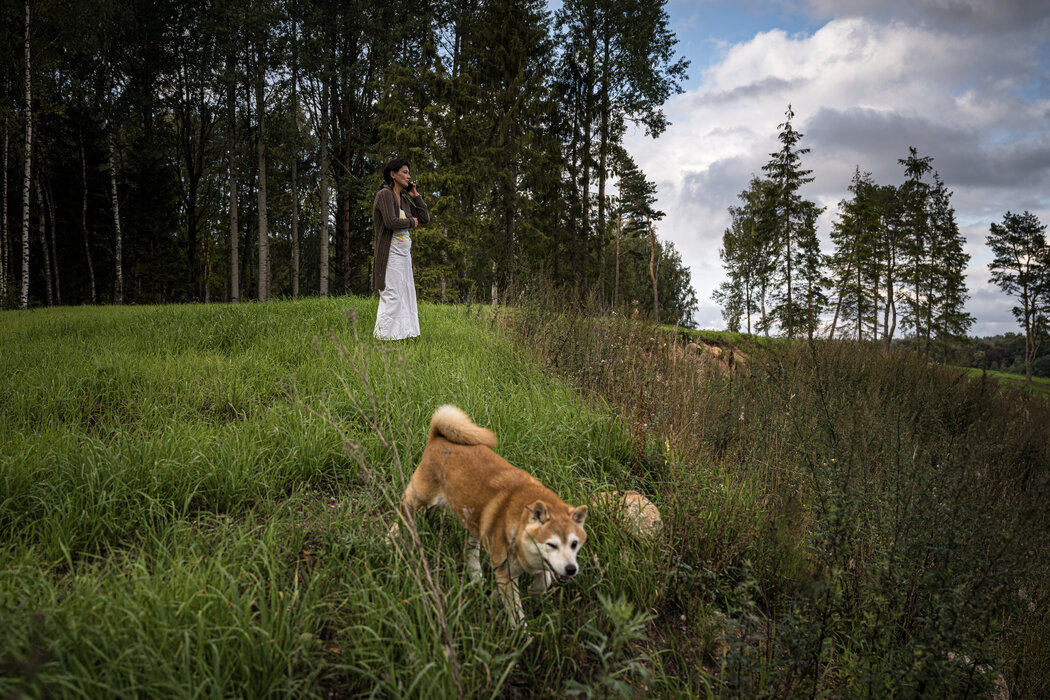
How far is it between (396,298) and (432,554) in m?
4.76

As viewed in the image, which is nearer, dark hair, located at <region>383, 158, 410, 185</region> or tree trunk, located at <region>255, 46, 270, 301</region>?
dark hair, located at <region>383, 158, 410, 185</region>

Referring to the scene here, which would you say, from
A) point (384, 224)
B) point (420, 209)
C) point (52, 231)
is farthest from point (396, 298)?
point (52, 231)

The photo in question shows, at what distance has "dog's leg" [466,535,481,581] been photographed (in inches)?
87.4

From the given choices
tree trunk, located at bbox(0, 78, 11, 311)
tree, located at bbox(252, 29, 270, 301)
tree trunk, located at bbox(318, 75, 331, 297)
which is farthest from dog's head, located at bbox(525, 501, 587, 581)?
tree trunk, located at bbox(0, 78, 11, 311)

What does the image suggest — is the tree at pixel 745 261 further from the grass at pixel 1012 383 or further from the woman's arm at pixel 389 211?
the woman's arm at pixel 389 211

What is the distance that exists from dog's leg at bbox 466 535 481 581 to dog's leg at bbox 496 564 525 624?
12 centimetres

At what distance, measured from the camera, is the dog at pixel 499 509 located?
200cm

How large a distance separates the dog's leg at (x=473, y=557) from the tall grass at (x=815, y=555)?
99 centimetres

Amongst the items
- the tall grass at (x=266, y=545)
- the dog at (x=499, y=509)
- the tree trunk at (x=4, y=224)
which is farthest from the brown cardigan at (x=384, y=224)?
the tree trunk at (x=4, y=224)

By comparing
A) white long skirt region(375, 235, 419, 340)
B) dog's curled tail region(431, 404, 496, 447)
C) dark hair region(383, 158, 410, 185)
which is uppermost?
dark hair region(383, 158, 410, 185)

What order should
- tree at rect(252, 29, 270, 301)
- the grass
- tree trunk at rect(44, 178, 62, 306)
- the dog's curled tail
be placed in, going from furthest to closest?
tree trunk at rect(44, 178, 62, 306), tree at rect(252, 29, 270, 301), the grass, the dog's curled tail

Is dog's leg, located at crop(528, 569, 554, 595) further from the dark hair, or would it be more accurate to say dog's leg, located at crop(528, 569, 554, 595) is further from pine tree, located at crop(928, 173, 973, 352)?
pine tree, located at crop(928, 173, 973, 352)

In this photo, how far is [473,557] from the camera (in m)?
2.28

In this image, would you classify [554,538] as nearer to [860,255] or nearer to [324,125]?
[324,125]
